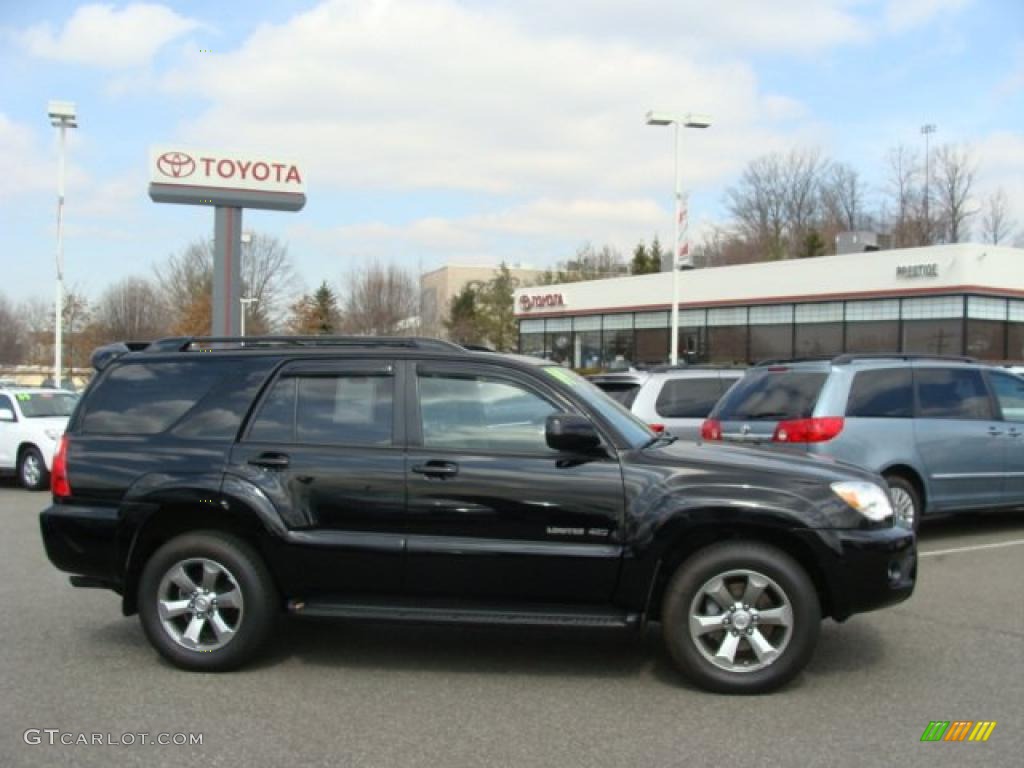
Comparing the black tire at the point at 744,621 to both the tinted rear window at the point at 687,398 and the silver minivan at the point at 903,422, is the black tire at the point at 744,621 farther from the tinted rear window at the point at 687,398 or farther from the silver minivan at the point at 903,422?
the tinted rear window at the point at 687,398

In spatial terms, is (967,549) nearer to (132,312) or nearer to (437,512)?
(437,512)

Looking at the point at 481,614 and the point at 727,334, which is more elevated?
the point at 727,334

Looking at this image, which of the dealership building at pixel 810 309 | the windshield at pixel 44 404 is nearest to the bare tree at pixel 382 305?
the dealership building at pixel 810 309

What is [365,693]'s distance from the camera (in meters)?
4.86

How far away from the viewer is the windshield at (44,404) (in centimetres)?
1477

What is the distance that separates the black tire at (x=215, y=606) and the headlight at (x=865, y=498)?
316cm

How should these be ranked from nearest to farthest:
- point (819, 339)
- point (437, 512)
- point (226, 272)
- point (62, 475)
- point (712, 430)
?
point (437, 512) → point (62, 475) → point (712, 430) → point (226, 272) → point (819, 339)

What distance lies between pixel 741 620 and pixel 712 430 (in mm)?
4638

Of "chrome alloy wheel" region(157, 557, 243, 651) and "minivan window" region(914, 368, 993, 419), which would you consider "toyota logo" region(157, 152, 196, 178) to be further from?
"chrome alloy wheel" region(157, 557, 243, 651)

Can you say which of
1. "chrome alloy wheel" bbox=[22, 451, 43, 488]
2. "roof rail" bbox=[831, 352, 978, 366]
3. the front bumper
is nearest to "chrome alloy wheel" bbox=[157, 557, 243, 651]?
the front bumper

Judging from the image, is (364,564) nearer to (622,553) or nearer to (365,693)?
(365,693)

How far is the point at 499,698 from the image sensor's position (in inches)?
188

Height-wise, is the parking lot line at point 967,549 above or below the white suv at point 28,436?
below

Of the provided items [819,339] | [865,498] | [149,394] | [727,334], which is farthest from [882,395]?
[727,334]
